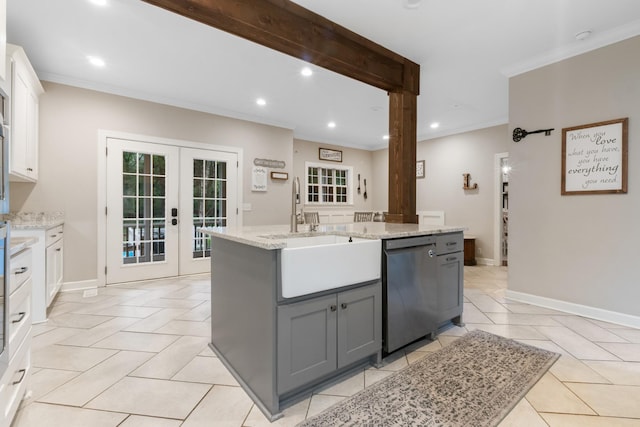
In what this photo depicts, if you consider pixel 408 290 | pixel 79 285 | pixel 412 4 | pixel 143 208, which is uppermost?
pixel 412 4

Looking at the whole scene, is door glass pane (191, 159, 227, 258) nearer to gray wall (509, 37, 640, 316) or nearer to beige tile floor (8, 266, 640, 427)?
beige tile floor (8, 266, 640, 427)

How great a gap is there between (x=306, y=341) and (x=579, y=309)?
3054 mm

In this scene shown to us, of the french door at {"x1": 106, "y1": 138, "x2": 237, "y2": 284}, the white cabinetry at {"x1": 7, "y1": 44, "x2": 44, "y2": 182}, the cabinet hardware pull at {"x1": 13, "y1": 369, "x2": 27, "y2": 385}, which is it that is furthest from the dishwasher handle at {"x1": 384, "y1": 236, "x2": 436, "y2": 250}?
the french door at {"x1": 106, "y1": 138, "x2": 237, "y2": 284}

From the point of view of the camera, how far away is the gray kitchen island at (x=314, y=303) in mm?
1561

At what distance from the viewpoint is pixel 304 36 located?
246cm

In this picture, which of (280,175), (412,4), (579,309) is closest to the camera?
(412,4)

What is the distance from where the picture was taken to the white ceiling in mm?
2465

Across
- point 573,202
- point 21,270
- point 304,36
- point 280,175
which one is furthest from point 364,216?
point 21,270

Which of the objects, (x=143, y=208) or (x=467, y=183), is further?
(x=467, y=183)

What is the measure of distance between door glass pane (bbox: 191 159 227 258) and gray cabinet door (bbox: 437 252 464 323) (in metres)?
3.59

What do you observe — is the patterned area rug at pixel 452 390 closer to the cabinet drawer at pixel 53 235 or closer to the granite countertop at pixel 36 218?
the cabinet drawer at pixel 53 235

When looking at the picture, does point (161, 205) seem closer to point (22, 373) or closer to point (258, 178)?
point (258, 178)

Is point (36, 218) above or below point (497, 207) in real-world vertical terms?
below

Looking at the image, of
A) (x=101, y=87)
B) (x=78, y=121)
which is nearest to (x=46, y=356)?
(x=78, y=121)
